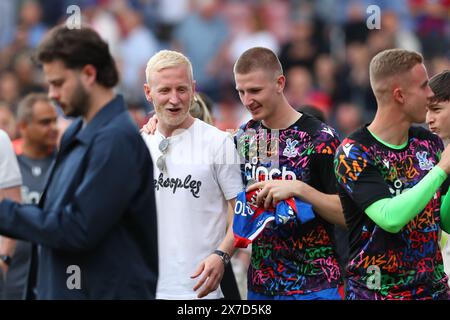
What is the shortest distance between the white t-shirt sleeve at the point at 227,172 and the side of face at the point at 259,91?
10.2 inches

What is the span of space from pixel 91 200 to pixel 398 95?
184 cm

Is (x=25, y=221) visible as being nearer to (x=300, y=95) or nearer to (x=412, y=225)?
(x=412, y=225)

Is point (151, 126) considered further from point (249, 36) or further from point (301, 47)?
point (249, 36)

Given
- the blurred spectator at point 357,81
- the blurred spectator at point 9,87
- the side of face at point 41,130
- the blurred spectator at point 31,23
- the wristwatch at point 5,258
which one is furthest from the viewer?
the blurred spectator at point 31,23

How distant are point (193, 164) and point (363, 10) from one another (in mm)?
9354

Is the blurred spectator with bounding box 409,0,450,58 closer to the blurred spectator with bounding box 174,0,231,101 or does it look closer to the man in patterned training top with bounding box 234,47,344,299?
the blurred spectator with bounding box 174,0,231,101

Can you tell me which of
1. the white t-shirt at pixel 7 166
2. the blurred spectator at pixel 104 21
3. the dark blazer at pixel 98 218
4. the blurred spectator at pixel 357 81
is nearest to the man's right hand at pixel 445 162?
the dark blazer at pixel 98 218

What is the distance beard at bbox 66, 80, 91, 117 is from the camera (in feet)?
14.8

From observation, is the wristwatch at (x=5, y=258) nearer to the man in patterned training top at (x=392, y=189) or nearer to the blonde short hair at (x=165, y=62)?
the blonde short hair at (x=165, y=62)

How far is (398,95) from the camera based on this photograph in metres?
5.36

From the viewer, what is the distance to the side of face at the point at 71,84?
4.50 m

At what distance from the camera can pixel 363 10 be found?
14.8m

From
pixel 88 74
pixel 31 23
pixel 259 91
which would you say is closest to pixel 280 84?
pixel 259 91
